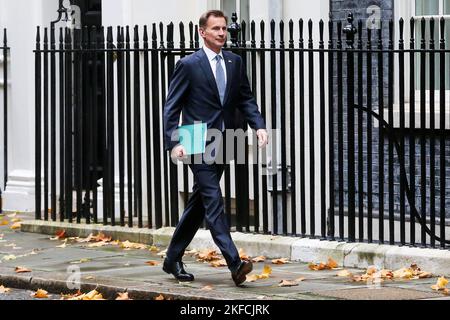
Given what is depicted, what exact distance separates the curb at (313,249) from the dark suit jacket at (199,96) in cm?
160

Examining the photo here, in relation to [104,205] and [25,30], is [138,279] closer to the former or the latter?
[104,205]

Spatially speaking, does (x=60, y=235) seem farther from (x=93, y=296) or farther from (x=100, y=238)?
(x=93, y=296)

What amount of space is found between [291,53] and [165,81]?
1.43 m

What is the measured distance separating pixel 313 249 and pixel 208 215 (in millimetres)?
1764

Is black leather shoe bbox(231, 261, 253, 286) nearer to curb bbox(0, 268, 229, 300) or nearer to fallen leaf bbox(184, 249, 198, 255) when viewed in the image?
curb bbox(0, 268, 229, 300)

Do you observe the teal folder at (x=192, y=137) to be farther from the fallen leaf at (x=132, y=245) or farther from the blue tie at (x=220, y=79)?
the fallen leaf at (x=132, y=245)

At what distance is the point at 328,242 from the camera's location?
474 inches

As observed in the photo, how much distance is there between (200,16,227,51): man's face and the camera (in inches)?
412

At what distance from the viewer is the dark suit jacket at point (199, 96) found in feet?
34.7

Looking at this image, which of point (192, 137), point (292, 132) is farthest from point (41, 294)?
point (292, 132)

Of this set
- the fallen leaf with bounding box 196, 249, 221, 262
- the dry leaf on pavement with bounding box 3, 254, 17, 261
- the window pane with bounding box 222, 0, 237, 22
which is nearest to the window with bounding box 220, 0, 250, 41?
the window pane with bounding box 222, 0, 237, 22

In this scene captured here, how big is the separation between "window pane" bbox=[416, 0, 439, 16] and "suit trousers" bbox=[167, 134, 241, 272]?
3.25 m

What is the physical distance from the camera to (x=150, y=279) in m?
11.0
